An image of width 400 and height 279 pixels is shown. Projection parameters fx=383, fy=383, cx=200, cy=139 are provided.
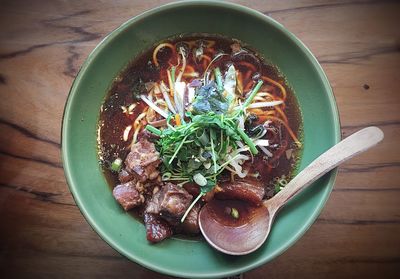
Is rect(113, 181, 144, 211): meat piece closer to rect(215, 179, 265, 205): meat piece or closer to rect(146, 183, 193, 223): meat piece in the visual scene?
rect(146, 183, 193, 223): meat piece

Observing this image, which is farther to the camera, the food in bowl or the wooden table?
the wooden table

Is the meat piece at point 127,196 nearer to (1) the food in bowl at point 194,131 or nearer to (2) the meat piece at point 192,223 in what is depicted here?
(1) the food in bowl at point 194,131

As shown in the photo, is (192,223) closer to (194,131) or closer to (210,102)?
(194,131)

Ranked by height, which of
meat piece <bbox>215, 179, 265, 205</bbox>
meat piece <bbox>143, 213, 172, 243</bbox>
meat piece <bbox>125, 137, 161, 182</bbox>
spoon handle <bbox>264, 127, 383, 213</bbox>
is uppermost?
spoon handle <bbox>264, 127, 383, 213</bbox>

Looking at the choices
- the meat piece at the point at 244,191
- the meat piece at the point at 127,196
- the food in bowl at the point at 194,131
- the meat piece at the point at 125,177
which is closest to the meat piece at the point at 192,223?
the food in bowl at the point at 194,131

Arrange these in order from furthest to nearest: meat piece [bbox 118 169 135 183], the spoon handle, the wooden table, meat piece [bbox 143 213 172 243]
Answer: the wooden table → meat piece [bbox 118 169 135 183] → meat piece [bbox 143 213 172 243] → the spoon handle

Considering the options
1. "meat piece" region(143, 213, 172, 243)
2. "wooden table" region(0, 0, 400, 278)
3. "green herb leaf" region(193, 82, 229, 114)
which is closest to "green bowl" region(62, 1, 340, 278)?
"meat piece" region(143, 213, 172, 243)

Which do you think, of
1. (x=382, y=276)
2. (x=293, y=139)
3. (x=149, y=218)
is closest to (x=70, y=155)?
(x=149, y=218)

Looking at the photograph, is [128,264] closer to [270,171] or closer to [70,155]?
[70,155]
